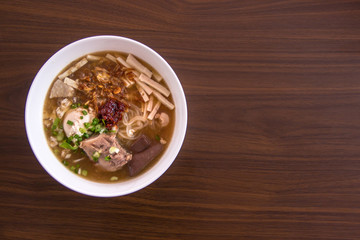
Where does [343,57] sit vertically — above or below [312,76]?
above

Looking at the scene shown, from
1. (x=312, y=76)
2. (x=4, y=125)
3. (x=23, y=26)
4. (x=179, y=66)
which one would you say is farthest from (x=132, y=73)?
(x=312, y=76)

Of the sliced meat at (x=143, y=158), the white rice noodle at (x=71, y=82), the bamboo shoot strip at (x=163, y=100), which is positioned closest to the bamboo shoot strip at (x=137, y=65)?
the bamboo shoot strip at (x=163, y=100)

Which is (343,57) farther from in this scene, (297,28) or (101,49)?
(101,49)

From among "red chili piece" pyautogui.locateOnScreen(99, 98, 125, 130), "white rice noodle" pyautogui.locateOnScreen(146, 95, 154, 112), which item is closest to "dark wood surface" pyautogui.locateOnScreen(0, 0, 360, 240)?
"white rice noodle" pyautogui.locateOnScreen(146, 95, 154, 112)

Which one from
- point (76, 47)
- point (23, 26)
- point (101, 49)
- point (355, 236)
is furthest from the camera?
point (355, 236)

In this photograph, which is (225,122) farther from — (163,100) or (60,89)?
(60,89)
